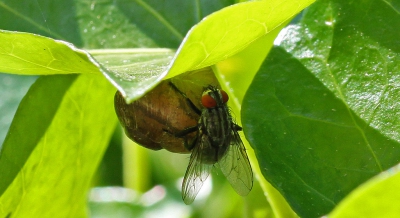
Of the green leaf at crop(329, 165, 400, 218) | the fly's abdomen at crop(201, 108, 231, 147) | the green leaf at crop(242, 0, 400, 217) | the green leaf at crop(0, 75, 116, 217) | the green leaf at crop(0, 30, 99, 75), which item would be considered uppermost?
the green leaf at crop(329, 165, 400, 218)

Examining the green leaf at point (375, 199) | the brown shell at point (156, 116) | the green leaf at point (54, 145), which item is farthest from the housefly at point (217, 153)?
the green leaf at point (375, 199)

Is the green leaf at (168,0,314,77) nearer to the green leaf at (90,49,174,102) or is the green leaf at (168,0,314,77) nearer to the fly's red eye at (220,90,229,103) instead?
the green leaf at (90,49,174,102)

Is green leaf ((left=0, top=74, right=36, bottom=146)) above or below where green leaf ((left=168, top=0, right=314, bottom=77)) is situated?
below

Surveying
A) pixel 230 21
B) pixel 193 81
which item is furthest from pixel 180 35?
pixel 230 21

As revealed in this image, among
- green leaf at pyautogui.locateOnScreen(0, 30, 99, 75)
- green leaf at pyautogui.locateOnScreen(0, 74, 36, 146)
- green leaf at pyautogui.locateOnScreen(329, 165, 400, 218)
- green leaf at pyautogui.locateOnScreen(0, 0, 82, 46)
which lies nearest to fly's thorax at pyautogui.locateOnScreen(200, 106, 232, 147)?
green leaf at pyautogui.locateOnScreen(0, 0, 82, 46)

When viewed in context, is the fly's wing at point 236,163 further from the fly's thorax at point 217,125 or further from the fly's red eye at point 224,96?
the fly's red eye at point 224,96

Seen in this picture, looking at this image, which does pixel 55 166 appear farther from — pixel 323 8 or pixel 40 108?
pixel 323 8

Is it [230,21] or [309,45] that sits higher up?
[230,21]
